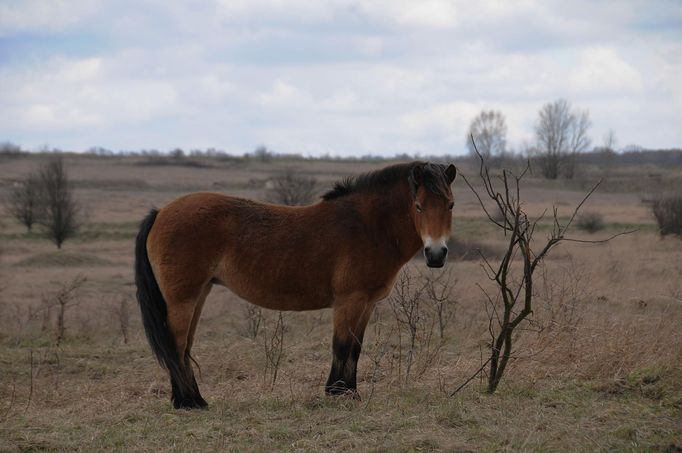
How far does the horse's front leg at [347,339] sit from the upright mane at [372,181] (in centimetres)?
105

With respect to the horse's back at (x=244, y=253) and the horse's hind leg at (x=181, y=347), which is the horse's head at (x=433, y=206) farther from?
the horse's hind leg at (x=181, y=347)

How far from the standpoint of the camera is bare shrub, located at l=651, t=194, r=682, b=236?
77.2ft

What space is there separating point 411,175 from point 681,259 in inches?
537

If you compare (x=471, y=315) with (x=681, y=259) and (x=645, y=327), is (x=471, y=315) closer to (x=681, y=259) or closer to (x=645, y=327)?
(x=645, y=327)

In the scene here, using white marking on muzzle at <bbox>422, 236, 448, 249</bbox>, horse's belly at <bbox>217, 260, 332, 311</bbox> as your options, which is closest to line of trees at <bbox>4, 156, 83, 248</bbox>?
horse's belly at <bbox>217, 260, 332, 311</bbox>

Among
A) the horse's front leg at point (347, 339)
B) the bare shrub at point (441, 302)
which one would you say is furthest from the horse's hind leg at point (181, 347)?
the bare shrub at point (441, 302)

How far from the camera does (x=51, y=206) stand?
30.7 meters

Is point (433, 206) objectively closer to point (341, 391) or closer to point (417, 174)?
point (417, 174)

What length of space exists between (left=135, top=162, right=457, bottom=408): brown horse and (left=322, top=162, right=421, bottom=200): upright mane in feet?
0.04

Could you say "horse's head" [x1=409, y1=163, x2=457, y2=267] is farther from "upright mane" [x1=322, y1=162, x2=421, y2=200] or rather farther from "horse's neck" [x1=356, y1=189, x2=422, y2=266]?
"upright mane" [x1=322, y1=162, x2=421, y2=200]

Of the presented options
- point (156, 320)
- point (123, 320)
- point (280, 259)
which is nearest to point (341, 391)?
point (280, 259)

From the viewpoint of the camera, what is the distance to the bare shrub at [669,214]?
926 inches

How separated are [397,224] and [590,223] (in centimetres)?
2517

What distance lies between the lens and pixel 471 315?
1180 cm
